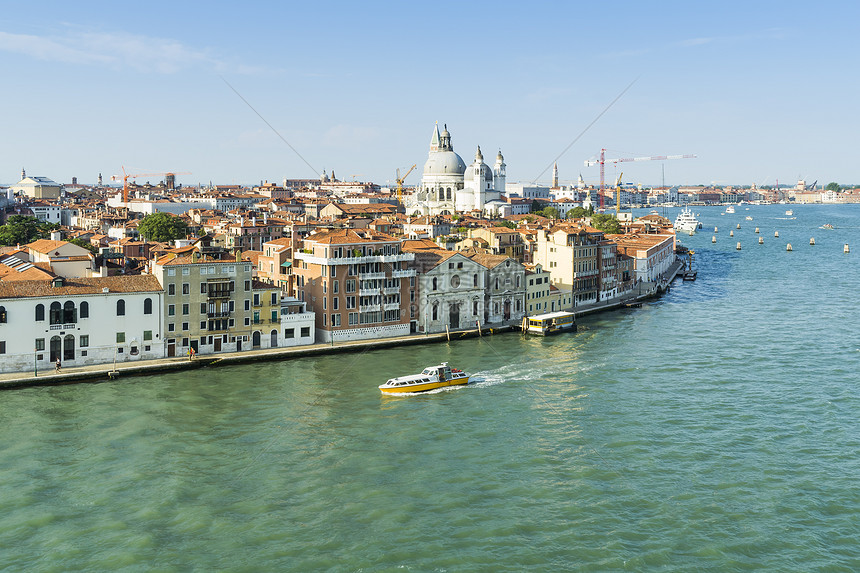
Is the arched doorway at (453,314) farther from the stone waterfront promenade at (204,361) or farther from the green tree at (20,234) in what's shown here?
the green tree at (20,234)

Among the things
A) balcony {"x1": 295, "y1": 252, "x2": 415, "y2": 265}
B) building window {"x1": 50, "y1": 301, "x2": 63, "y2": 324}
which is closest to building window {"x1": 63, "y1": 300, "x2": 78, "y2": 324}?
building window {"x1": 50, "y1": 301, "x2": 63, "y2": 324}

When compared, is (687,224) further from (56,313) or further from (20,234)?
(56,313)

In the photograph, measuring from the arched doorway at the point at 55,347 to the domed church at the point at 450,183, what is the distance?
289 ft

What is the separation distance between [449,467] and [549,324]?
18.1 m

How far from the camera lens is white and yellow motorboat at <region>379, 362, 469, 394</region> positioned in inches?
988

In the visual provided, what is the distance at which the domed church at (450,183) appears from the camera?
381ft

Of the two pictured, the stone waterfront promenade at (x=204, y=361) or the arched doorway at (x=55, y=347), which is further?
the arched doorway at (x=55, y=347)

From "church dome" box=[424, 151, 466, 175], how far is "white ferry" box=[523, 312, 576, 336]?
85.4 metres

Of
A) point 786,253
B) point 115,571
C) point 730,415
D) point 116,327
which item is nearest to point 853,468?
point 730,415

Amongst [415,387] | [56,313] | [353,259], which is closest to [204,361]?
[56,313]

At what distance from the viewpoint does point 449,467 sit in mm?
18906

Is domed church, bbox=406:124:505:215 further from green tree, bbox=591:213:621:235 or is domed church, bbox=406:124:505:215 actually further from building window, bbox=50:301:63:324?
building window, bbox=50:301:63:324

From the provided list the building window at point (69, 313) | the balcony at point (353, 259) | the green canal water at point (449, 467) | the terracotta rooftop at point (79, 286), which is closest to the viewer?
the green canal water at point (449, 467)

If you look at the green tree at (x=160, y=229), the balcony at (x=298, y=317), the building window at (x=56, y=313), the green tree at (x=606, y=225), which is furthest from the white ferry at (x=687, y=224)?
the building window at (x=56, y=313)
